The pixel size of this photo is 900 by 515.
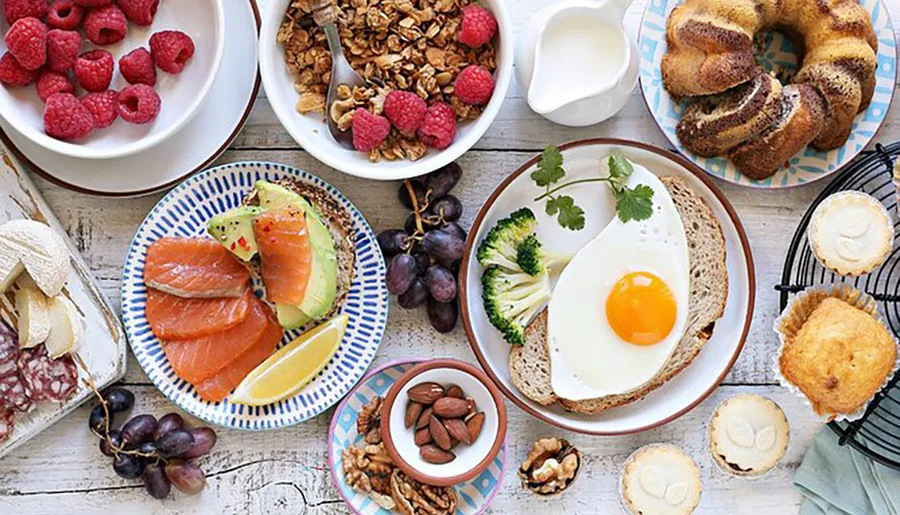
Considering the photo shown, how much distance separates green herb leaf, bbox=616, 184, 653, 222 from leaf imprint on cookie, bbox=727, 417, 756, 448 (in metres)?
0.52

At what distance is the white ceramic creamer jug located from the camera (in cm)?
200

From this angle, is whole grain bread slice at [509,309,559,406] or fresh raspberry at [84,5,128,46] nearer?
fresh raspberry at [84,5,128,46]

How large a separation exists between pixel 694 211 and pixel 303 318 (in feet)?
2.96

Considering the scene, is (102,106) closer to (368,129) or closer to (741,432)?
(368,129)

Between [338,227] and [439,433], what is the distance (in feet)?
1.65

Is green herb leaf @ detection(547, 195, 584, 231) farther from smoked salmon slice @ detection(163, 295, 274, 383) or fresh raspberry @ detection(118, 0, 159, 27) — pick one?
fresh raspberry @ detection(118, 0, 159, 27)

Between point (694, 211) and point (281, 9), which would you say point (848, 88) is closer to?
point (694, 211)

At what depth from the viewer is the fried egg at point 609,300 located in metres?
2.15

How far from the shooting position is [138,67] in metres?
2.02

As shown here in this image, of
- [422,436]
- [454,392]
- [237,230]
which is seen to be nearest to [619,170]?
[454,392]

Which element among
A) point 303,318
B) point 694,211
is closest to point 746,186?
point 694,211

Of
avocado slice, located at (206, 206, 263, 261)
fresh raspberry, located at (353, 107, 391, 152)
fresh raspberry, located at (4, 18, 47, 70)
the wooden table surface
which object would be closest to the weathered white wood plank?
the wooden table surface

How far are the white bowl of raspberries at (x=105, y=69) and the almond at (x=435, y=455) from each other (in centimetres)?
86

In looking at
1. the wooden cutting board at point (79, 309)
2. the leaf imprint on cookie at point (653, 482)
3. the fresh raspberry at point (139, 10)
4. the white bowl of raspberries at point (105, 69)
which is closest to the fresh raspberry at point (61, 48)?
the white bowl of raspberries at point (105, 69)
